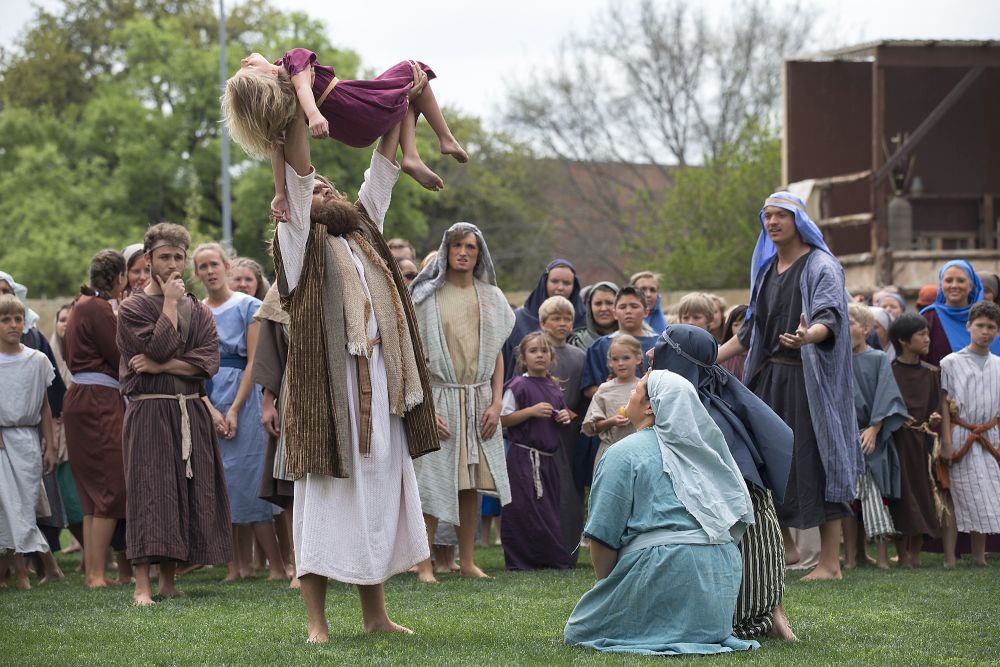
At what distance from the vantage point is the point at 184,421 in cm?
827

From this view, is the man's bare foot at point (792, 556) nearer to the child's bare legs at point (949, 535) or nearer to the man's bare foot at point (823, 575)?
the man's bare foot at point (823, 575)

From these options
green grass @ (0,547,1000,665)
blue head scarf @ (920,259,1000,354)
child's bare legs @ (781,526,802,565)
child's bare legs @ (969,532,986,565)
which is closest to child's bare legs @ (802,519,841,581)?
green grass @ (0,547,1000,665)

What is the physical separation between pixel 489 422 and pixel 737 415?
→ 123 inches

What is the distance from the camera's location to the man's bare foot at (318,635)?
20.0ft

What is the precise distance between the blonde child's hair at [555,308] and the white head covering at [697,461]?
170 inches

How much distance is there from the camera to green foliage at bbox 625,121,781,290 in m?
32.5

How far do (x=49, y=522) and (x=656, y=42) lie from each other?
34103mm

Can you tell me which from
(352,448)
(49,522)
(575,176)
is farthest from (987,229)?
(575,176)

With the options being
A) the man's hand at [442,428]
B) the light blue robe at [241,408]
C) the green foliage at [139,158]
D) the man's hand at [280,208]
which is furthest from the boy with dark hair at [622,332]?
the green foliage at [139,158]

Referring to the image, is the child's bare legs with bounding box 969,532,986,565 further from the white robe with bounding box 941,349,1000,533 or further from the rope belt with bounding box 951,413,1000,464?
the rope belt with bounding box 951,413,1000,464

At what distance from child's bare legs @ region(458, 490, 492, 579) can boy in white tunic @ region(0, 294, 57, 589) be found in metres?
2.77

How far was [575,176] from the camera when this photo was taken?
47.2 meters

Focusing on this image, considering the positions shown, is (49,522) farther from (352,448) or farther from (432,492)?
(352,448)

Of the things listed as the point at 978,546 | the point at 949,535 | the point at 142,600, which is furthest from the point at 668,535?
the point at 978,546
